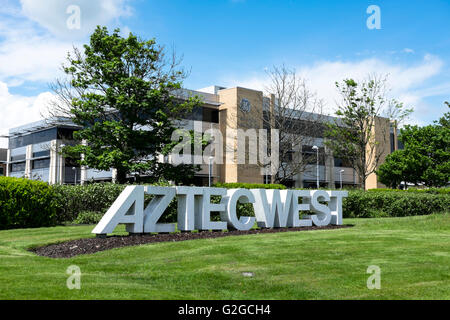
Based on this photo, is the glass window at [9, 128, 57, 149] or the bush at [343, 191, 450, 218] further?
the glass window at [9, 128, 57, 149]

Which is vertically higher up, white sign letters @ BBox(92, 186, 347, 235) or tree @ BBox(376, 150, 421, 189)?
tree @ BBox(376, 150, 421, 189)

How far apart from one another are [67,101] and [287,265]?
71.7 feet

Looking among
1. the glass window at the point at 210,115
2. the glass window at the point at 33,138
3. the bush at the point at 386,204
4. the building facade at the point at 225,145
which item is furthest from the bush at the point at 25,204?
the glass window at the point at 33,138

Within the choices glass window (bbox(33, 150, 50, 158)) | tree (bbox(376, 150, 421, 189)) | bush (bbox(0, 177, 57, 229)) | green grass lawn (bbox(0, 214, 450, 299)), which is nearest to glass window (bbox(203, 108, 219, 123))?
tree (bbox(376, 150, 421, 189))

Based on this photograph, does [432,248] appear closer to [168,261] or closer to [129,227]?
[168,261]

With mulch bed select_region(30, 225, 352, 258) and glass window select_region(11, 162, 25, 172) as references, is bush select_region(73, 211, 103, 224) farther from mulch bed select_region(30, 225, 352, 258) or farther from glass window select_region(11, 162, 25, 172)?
glass window select_region(11, 162, 25, 172)

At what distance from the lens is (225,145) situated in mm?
46531

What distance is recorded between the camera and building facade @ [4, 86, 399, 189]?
4153cm

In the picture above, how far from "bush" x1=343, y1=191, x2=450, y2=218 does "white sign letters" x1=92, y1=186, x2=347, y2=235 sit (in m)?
7.34

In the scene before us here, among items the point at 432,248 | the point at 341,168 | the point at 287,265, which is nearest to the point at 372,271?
the point at 287,265

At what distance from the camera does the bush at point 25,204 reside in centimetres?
1711

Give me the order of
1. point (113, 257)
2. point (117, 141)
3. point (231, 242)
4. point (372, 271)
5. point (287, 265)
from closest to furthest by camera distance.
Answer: point (372, 271) < point (287, 265) < point (113, 257) < point (231, 242) < point (117, 141)

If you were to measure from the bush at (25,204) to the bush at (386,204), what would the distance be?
575 inches
